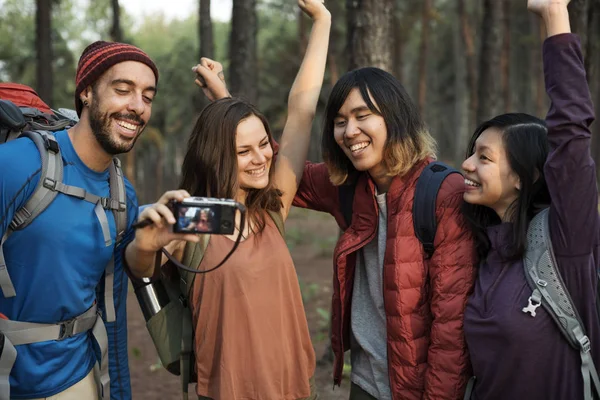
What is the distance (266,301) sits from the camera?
2588 millimetres

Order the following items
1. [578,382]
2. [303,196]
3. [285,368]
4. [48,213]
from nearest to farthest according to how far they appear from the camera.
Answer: [578,382] < [48,213] < [285,368] < [303,196]

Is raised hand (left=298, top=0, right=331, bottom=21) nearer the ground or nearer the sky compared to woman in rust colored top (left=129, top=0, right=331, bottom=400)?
nearer the sky

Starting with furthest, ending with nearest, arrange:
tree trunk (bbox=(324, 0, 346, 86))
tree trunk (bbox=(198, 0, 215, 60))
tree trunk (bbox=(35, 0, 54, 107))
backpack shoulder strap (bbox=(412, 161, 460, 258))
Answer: tree trunk (bbox=(324, 0, 346, 86))
tree trunk (bbox=(35, 0, 54, 107))
tree trunk (bbox=(198, 0, 215, 60))
backpack shoulder strap (bbox=(412, 161, 460, 258))

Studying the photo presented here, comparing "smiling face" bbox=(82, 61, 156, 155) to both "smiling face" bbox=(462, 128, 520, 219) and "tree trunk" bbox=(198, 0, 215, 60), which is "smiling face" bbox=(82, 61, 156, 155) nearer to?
"smiling face" bbox=(462, 128, 520, 219)

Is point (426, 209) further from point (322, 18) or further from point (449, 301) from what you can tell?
point (322, 18)

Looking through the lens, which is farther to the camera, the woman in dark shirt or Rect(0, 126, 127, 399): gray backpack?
Rect(0, 126, 127, 399): gray backpack

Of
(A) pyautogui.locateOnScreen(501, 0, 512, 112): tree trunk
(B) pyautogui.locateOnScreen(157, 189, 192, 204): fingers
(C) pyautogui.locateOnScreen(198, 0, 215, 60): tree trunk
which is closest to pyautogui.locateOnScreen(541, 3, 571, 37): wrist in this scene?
(B) pyautogui.locateOnScreen(157, 189, 192, 204): fingers

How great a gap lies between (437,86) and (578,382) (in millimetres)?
42037

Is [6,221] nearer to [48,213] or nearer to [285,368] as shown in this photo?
[48,213]

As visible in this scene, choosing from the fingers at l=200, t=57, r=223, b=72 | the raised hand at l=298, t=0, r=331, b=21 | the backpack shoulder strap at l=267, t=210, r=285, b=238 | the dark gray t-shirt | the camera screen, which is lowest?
the dark gray t-shirt

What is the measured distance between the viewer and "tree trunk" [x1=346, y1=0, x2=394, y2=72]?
5055 mm

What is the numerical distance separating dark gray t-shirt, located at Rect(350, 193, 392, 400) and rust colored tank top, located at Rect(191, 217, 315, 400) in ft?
1.05

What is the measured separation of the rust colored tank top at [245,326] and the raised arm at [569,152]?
1237 millimetres

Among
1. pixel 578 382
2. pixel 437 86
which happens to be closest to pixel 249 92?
pixel 578 382
